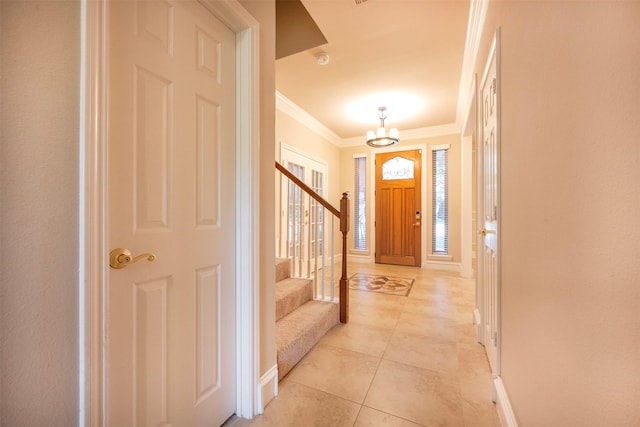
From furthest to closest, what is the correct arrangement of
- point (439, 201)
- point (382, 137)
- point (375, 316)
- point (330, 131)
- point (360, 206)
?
1. point (360, 206)
2. point (330, 131)
3. point (439, 201)
4. point (382, 137)
5. point (375, 316)

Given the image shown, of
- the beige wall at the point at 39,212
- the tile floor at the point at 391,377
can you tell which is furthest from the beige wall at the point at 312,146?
the beige wall at the point at 39,212

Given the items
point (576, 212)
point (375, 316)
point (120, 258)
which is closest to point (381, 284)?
point (375, 316)

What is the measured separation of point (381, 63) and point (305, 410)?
311cm

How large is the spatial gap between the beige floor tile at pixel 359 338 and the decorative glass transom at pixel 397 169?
357 centimetres

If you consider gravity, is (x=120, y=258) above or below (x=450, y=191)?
below

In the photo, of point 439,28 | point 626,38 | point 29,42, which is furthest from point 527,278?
point 439,28

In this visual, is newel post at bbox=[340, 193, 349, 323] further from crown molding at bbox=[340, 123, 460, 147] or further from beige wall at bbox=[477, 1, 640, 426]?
crown molding at bbox=[340, 123, 460, 147]

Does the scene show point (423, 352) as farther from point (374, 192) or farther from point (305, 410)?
point (374, 192)

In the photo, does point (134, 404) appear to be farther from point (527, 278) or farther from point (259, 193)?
point (527, 278)

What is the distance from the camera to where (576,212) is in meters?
0.70

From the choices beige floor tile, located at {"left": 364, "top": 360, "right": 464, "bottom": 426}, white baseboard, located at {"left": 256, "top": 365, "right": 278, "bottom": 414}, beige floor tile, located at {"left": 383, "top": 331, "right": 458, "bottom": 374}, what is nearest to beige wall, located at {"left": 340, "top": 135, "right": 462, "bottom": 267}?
beige floor tile, located at {"left": 383, "top": 331, "right": 458, "bottom": 374}

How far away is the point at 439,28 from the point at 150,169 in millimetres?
2568

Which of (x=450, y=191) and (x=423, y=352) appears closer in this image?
(x=423, y=352)

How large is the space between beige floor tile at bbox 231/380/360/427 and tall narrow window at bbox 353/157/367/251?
13.7 ft
